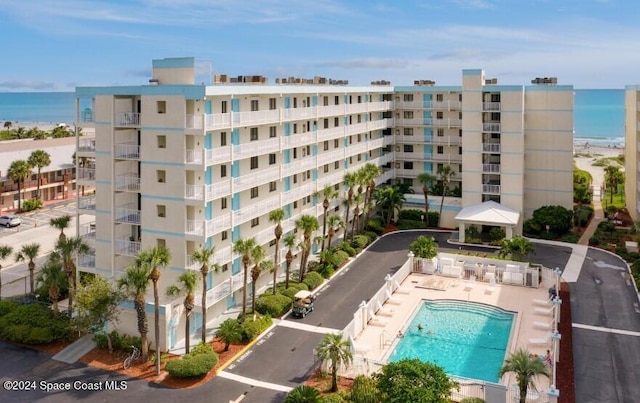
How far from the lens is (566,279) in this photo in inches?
1955

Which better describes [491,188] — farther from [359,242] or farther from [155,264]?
[155,264]

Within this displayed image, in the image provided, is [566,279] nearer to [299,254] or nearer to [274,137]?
[299,254]

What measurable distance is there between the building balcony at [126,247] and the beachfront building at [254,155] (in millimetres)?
74

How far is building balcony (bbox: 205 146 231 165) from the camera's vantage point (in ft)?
127

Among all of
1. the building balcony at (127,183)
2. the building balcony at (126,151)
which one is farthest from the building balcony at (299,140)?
the building balcony at (127,183)

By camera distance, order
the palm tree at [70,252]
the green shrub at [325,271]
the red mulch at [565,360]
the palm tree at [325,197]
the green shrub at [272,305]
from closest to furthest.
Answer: the red mulch at [565,360] → the palm tree at [70,252] → the green shrub at [272,305] → the green shrub at [325,271] → the palm tree at [325,197]

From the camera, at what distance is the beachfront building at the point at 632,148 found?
6250 cm

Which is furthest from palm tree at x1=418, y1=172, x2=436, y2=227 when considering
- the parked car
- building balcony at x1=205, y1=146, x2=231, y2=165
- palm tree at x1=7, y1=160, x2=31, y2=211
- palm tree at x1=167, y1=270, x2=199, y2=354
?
palm tree at x1=7, y1=160, x2=31, y2=211

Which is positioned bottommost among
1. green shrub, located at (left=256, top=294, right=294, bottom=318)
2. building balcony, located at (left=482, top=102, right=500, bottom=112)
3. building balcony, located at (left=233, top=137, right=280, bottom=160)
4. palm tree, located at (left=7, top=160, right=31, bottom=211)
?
green shrub, located at (left=256, top=294, right=294, bottom=318)

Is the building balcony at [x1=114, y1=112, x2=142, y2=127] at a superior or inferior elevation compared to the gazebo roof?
superior

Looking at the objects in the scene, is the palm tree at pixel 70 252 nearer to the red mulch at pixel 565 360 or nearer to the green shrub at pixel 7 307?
the green shrub at pixel 7 307

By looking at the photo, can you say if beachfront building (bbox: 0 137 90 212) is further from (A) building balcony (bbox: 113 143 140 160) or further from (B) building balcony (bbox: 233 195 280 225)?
(B) building balcony (bbox: 233 195 280 225)

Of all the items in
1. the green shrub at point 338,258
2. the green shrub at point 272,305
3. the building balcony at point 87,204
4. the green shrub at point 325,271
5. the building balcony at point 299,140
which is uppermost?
the building balcony at point 299,140

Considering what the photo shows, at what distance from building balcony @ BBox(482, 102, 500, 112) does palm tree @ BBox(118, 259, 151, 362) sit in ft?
152
